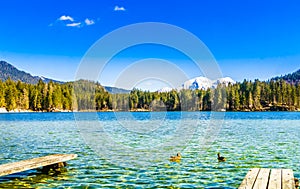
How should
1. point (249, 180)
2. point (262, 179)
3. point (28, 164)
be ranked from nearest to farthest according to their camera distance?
point (249, 180) → point (262, 179) → point (28, 164)

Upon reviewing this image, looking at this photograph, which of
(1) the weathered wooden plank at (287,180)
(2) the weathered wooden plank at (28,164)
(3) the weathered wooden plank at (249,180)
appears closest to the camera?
(3) the weathered wooden plank at (249,180)

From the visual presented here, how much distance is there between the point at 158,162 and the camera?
25516 mm

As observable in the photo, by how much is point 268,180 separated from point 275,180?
11.4 inches

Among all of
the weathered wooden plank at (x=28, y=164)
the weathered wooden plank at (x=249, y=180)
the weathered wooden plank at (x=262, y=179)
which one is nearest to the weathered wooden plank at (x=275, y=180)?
the weathered wooden plank at (x=262, y=179)

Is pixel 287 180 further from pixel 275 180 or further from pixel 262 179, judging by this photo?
pixel 262 179

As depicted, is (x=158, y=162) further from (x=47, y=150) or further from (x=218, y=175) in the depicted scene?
(x=47, y=150)

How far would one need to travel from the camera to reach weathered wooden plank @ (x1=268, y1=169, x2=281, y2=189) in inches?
586

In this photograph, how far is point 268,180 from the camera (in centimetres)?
1599

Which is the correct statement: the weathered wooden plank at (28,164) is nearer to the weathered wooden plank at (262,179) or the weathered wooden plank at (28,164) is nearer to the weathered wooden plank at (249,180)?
the weathered wooden plank at (249,180)

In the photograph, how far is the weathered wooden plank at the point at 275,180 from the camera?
14.9 metres

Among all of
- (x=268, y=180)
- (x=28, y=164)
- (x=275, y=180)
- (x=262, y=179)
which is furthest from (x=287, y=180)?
(x=28, y=164)

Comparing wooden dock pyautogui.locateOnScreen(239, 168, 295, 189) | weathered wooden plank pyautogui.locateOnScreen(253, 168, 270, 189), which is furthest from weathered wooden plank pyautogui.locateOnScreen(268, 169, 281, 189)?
weathered wooden plank pyautogui.locateOnScreen(253, 168, 270, 189)

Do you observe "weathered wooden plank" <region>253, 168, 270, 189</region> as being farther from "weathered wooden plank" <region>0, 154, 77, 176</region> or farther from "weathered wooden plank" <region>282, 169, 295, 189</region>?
"weathered wooden plank" <region>0, 154, 77, 176</region>

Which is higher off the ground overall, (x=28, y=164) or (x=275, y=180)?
(x=275, y=180)
